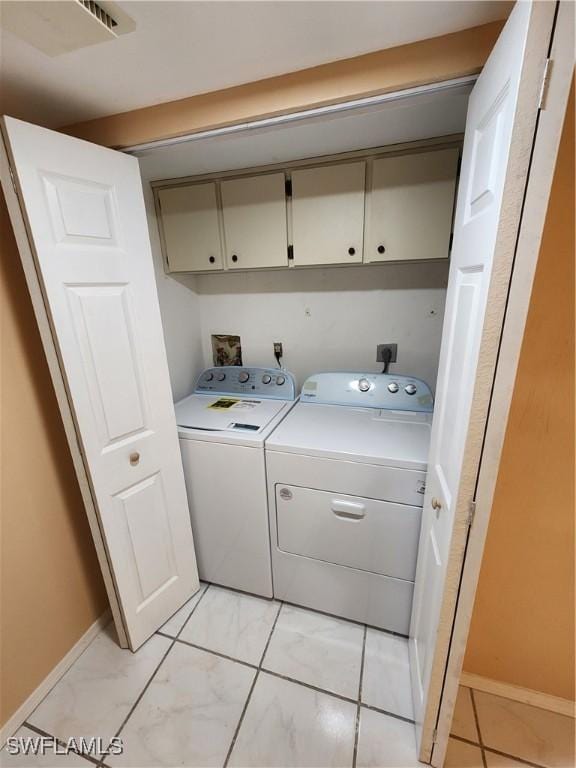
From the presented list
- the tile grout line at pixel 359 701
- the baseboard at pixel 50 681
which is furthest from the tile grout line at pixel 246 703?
the baseboard at pixel 50 681

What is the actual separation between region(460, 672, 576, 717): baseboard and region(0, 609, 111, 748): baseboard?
168cm

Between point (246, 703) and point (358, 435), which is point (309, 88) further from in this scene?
point (246, 703)

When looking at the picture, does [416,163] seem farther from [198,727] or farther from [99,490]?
[198,727]

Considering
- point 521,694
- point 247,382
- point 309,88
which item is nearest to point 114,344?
point 247,382

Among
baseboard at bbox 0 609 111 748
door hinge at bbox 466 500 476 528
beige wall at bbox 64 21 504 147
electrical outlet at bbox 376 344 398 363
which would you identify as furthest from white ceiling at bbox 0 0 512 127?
baseboard at bbox 0 609 111 748

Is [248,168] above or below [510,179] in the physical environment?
above

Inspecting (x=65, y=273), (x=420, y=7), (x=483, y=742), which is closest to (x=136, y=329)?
(x=65, y=273)

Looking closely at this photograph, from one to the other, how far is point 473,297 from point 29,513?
66.0 inches

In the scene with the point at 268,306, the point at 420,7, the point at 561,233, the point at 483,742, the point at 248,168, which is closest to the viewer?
the point at 420,7

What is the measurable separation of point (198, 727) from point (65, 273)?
173cm

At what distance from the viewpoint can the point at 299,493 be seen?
1.45 m

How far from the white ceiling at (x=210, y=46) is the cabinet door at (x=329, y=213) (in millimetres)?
613

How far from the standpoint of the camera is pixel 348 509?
1.38 meters

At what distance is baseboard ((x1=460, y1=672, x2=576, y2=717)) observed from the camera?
4.09 feet
